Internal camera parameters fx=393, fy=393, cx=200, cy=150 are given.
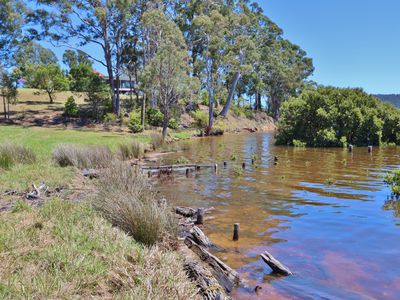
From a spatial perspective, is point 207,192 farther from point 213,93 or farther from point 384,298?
point 213,93

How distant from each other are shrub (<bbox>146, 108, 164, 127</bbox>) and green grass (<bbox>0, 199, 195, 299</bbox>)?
35.0m

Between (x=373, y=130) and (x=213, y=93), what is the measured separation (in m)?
22.7

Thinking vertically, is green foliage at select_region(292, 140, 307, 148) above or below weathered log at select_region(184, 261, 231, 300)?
above

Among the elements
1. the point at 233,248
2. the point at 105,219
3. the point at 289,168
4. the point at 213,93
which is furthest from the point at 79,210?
the point at 213,93

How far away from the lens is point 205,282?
5188mm

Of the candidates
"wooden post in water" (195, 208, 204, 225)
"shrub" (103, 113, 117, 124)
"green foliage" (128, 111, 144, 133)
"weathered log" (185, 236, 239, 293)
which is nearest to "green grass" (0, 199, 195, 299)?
"weathered log" (185, 236, 239, 293)

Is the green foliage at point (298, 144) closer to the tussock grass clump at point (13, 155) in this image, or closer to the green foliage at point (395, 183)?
the green foliage at point (395, 183)

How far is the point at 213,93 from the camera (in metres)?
49.7

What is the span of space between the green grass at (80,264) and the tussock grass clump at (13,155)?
651 cm

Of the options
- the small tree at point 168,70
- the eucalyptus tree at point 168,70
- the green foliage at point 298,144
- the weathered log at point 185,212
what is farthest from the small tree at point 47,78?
the weathered log at point 185,212

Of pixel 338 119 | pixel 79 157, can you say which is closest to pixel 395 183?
pixel 79 157

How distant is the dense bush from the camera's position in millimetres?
30641

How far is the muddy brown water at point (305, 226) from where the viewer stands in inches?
245

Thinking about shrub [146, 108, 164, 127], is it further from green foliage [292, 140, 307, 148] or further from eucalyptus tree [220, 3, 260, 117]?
green foliage [292, 140, 307, 148]
